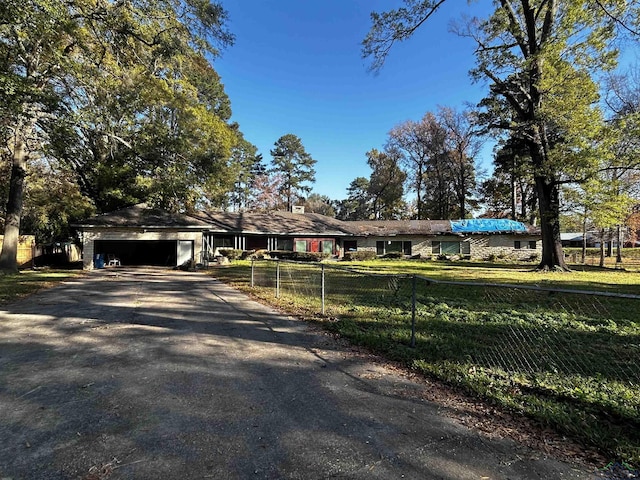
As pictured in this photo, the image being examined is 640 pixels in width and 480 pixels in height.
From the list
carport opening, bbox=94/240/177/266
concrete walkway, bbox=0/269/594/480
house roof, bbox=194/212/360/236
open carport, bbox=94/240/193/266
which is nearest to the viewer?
concrete walkway, bbox=0/269/594/480

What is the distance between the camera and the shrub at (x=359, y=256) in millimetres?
29431

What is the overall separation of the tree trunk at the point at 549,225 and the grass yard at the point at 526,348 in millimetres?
11393

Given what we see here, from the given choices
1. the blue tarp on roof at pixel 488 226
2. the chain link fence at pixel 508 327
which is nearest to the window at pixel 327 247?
the blue tarp on roof at pixel 488 226

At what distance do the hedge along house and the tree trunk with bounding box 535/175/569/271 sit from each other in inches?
445

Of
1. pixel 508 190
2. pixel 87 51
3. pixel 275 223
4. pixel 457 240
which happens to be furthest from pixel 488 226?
pixel 87 51

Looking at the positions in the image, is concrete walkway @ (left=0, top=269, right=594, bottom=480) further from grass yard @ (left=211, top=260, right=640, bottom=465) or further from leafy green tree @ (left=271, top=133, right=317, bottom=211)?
leafy green tree @ (left=271, top=133, right=317, bottom=211)

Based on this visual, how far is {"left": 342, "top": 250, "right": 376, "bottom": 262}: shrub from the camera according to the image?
29.4 metres

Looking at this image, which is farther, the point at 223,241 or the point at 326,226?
the point at 326,226

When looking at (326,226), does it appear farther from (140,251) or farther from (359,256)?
(140,251)

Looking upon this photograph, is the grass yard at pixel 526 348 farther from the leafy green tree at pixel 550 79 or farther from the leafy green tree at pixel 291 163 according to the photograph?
the leafy green tree at pixel 291 163

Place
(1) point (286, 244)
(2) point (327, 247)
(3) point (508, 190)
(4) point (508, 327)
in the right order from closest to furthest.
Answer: (4) point (508, 327) < (1) point (286, 244) < (2) point (327, 247) < (3) point (508, 190)

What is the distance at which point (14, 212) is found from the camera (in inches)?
657

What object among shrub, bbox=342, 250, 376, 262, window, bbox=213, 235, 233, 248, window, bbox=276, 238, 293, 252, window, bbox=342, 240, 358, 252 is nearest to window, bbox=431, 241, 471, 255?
shrub, bbox=342, 250, 376, 262

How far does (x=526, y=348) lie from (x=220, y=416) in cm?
441
